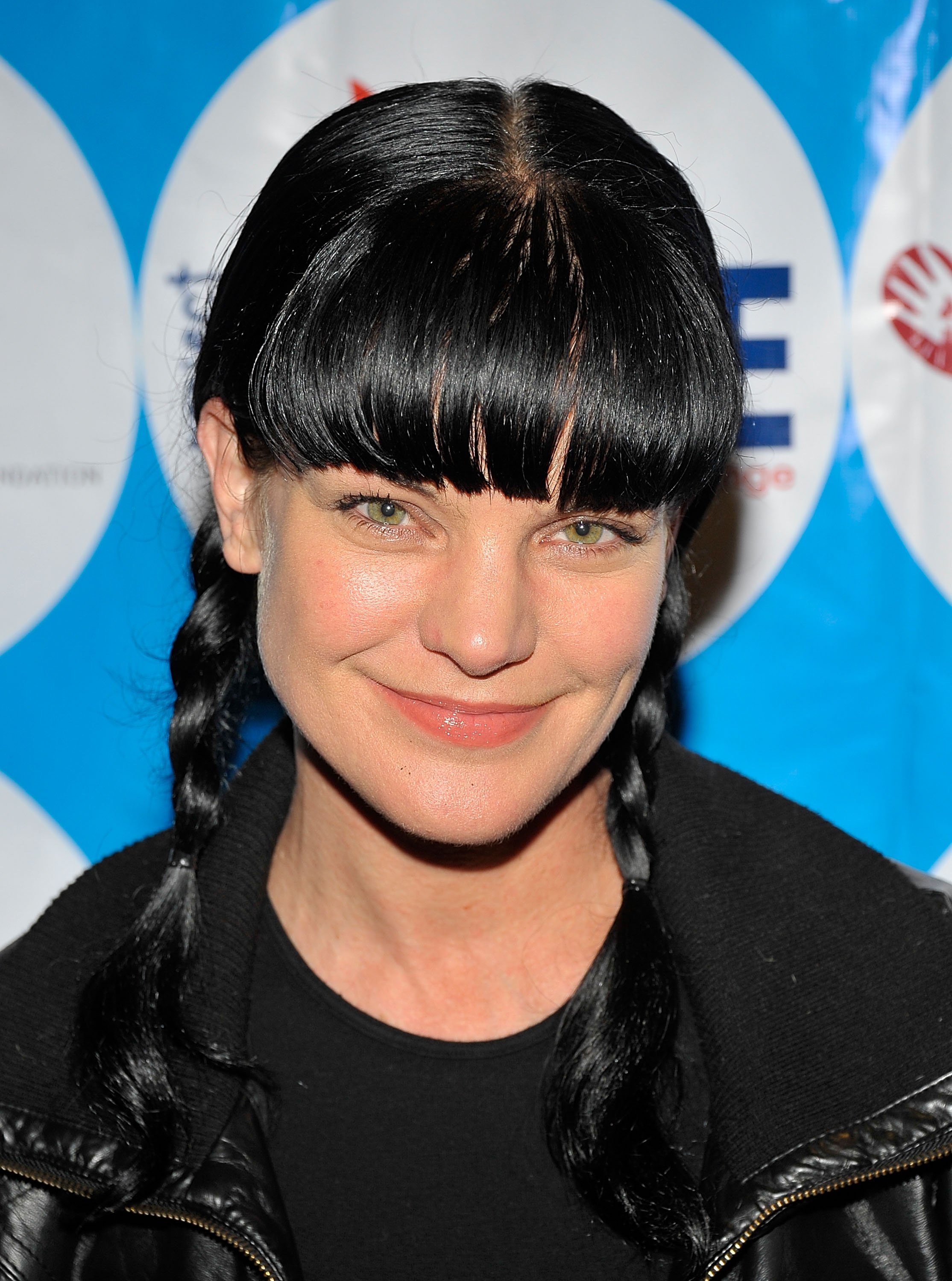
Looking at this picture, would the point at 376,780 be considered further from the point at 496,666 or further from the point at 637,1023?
the point at 637,1023

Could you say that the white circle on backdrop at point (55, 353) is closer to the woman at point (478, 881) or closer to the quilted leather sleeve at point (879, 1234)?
the woman at point (478, 881)

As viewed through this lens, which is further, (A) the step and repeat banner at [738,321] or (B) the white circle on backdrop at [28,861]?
(B) the white circle on backdrop at [28,861]

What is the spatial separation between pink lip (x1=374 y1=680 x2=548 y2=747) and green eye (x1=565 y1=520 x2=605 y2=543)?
142mm

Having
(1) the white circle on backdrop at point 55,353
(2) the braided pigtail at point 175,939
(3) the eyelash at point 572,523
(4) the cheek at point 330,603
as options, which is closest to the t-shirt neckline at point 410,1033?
(2) the braided pigtail at point 175,939

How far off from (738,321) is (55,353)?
93 cm

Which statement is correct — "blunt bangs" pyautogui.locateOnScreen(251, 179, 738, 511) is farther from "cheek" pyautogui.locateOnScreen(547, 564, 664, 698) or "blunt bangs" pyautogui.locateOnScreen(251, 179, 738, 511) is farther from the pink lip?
the pink lip

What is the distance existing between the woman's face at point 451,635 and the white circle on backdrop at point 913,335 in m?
0.71

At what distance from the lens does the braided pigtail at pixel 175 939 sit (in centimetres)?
112

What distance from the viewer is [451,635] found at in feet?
3.22

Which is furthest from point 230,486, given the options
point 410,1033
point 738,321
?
point 738,321

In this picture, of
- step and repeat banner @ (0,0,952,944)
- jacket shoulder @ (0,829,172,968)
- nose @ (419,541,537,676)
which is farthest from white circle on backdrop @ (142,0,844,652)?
nose @ (419,541,537,676)

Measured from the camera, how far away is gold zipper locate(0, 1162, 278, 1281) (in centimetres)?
105

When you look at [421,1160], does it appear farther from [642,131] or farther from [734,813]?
[642,131]

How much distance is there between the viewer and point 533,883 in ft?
4.10
